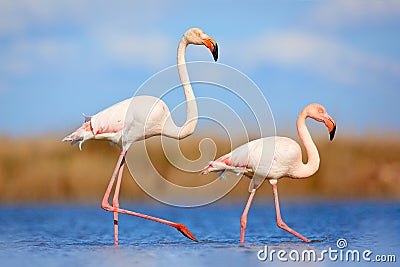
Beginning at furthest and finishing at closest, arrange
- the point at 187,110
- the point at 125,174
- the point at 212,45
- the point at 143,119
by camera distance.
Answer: the point at 125,174
the point at 143,119
the point at 187,110
the point at 212,45

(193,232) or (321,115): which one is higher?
(321,115)

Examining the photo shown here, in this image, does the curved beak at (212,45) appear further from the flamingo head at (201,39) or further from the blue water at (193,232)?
the blue water at (193,232)

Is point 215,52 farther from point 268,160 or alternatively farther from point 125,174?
point 125,174

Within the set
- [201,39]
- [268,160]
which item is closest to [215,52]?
[201,39]

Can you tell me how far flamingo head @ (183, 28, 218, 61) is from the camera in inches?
379

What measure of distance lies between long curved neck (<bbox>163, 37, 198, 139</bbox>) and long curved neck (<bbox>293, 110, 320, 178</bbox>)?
1.73 m

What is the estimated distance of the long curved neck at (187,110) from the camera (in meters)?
9.80

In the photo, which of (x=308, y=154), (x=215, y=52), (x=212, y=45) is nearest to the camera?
(x=215, y=52)

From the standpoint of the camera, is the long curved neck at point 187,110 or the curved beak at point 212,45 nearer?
the curved beak at point 212,45

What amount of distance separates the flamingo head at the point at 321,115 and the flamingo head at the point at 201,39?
6.00 feet

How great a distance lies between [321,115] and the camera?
34.2 feet

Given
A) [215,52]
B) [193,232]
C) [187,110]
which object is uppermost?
[215,52]

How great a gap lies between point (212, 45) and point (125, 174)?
25.5ft

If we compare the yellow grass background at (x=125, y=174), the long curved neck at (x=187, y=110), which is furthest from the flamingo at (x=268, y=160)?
the yellow grass background at (x=125, y=174)
